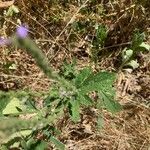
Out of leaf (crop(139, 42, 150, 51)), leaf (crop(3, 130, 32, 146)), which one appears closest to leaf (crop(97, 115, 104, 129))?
leaf (crop(3, 130, 32, 146))

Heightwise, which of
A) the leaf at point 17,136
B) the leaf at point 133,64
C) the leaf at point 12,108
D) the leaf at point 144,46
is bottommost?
the leaf at point 17,136

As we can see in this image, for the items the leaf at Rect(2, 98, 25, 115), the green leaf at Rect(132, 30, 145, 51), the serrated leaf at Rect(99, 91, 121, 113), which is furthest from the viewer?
the green leaf at Rect(132, 30, 145, 51)

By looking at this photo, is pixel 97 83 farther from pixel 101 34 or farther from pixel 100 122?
pixel 101 34

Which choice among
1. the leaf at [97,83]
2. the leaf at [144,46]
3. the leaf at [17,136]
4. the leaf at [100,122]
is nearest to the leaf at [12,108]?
the leaf at [17,136]

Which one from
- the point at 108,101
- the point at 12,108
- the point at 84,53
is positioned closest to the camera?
the point at 108,101

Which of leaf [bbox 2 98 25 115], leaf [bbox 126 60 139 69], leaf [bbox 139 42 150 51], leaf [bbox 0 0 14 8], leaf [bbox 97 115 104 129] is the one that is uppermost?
leaf [bbox 0 0 14 8]

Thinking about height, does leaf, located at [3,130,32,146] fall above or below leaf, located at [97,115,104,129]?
above

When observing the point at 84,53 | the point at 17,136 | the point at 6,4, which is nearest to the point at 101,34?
the point at 84,53

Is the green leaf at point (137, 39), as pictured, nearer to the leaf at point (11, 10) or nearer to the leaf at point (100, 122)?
the leaf at point (100, 122)

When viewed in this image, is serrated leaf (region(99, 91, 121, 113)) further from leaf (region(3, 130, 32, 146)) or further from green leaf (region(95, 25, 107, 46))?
green leaf (region(95, 25, 107, 46))
